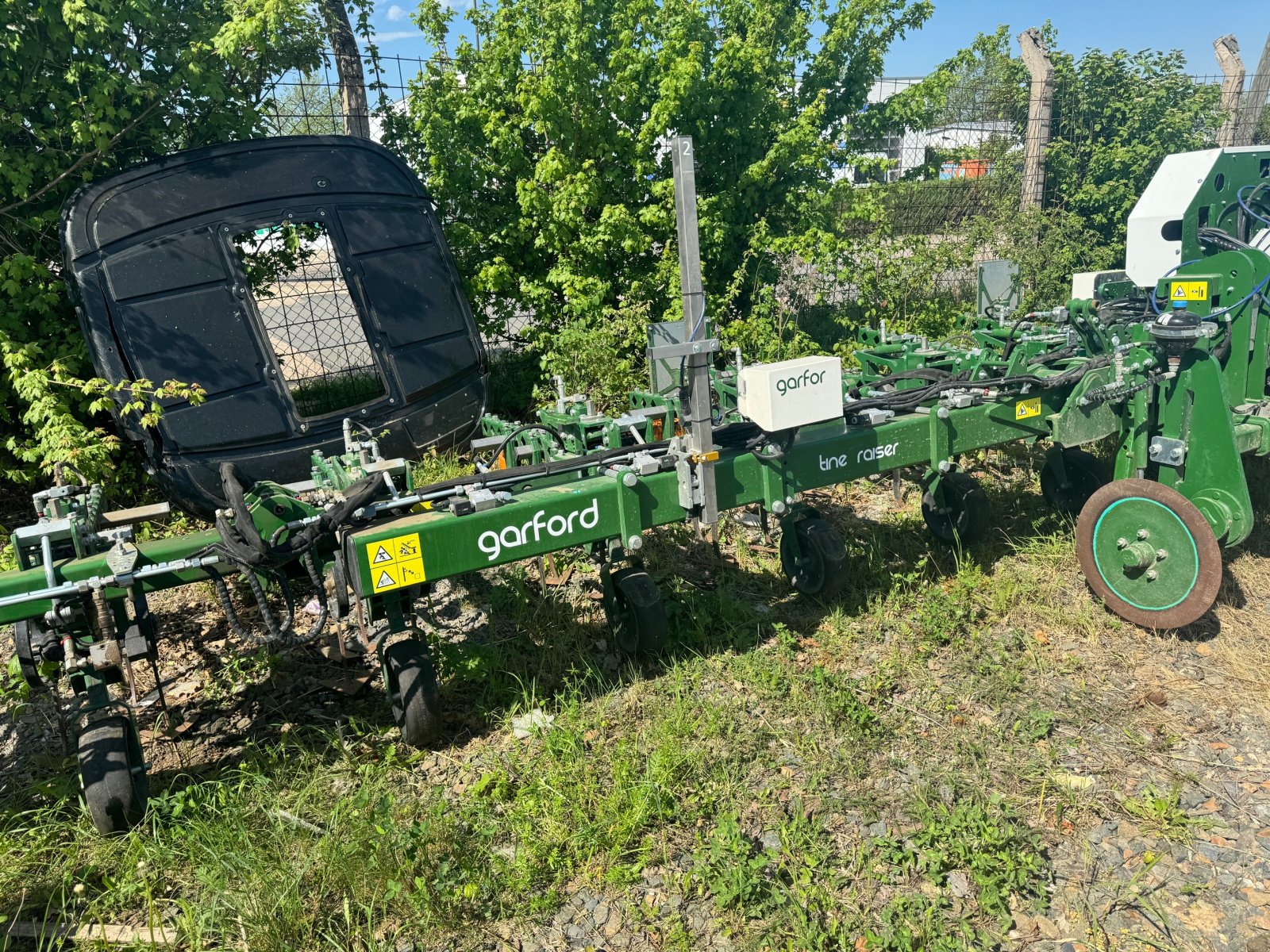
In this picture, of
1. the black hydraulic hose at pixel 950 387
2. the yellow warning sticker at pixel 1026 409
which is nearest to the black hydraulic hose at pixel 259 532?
the black hydraulic hose at pixel 950 387

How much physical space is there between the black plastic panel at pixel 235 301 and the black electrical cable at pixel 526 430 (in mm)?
1314

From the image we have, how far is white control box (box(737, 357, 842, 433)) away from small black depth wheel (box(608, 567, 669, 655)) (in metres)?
0.90

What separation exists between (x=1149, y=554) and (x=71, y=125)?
22.1ft

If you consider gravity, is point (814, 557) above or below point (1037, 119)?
below

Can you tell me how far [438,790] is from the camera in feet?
11.6

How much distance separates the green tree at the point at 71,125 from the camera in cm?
568

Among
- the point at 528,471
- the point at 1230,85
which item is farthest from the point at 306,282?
the point at 1230,85

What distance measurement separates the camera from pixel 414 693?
3727mm

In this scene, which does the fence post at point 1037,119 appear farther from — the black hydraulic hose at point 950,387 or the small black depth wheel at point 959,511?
the black hydraulic hose at point 950,387

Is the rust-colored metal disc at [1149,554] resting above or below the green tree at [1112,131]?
below

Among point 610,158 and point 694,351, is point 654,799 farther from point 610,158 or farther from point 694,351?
point 610,158

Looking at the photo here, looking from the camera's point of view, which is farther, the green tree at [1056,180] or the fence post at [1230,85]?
the fence post at [1230,85]

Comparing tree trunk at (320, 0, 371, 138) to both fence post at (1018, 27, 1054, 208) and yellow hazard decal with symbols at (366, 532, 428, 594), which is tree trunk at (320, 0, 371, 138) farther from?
fence post at (1018, 27, 1054, 208)

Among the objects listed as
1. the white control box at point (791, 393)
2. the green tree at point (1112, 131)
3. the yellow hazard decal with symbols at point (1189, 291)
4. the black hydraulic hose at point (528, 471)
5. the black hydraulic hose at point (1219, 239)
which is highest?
the green tree at point (1112, 131)
